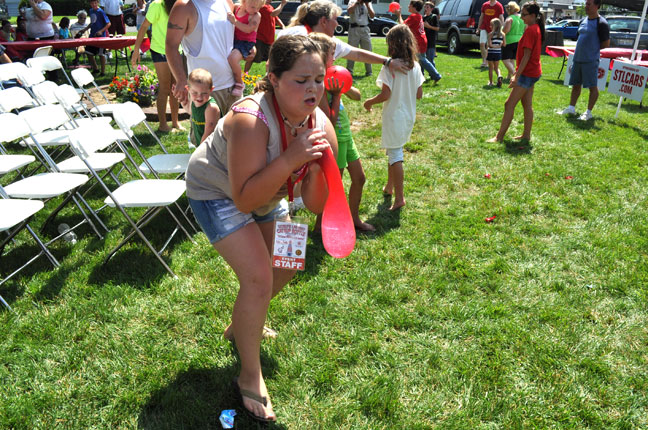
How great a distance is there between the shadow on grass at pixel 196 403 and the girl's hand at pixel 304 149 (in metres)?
1.33

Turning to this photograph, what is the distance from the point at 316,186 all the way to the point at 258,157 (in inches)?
13.7

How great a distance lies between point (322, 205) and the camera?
2.35 metres

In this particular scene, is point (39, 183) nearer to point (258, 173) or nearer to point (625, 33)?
point (258, 173)

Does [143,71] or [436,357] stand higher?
[143,71]

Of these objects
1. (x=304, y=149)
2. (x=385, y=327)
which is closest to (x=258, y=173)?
(x=304, y=149)

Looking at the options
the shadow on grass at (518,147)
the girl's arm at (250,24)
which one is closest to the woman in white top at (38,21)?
the girl's arm at (250,24)

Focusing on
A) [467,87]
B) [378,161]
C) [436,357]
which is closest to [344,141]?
[436,357]

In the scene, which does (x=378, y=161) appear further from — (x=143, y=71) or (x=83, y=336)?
(x=143, y=71)

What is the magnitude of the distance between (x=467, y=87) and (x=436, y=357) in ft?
28.9

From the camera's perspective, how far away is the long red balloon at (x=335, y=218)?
2.11 metres

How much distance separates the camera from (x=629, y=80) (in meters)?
8.18

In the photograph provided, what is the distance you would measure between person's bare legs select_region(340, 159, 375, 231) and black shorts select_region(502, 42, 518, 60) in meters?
7.96

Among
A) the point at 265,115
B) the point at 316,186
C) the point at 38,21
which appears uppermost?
the point at 265,115

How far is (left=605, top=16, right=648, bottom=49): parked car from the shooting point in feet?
47.0
